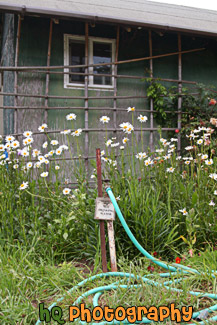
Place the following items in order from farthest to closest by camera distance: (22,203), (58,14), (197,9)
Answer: (197,9), (58,14), (22,203)

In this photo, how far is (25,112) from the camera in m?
5.67

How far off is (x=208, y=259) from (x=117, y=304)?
2.88 ft

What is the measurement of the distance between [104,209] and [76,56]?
4643 mm

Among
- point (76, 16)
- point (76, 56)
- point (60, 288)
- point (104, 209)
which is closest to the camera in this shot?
point (60, 288)

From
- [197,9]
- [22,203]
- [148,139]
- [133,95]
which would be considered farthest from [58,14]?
[197,9]

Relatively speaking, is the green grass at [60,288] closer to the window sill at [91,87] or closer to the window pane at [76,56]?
the window sill at [91,87]

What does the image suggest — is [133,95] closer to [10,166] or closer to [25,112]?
[25,112]

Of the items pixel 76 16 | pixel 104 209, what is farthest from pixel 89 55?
pixel 104 209

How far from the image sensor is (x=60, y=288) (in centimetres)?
213

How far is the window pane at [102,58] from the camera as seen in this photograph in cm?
620

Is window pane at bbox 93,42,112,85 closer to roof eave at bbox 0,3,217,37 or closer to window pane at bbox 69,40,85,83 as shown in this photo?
window pane at bbox 69,40,85,83

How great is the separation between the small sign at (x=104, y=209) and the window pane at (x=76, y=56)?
14.1ft

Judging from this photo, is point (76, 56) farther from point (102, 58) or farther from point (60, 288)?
point (60, 288)

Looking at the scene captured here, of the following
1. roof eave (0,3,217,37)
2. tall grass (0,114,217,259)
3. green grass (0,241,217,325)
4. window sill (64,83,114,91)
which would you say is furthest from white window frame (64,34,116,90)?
green grass (0,241,217,325)
